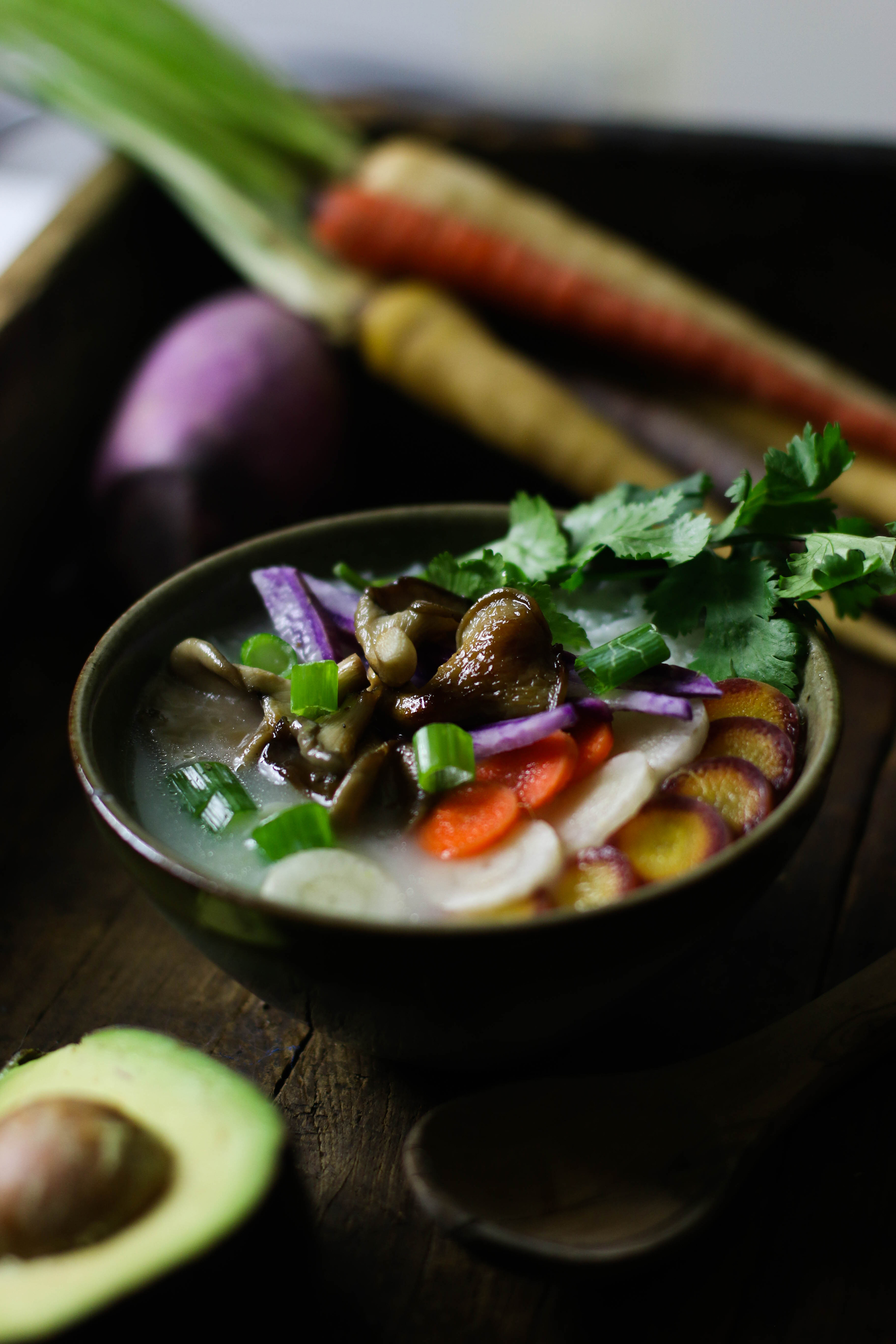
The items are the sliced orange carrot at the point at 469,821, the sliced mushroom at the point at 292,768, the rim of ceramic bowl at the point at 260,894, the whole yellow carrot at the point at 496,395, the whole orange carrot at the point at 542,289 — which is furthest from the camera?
the whole orange carrot at the point at 542,289

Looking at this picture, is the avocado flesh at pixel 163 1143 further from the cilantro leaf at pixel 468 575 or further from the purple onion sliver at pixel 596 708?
the cilantro leaf at pixel 468 575

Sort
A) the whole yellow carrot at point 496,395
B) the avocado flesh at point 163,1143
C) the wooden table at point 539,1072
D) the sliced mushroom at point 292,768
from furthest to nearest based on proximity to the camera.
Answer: the whole yellow carrot at point 496,395, the sliced mushroom at point 292,768, the wooden table at point 539,1072, the avocado flesh at point 163,1143

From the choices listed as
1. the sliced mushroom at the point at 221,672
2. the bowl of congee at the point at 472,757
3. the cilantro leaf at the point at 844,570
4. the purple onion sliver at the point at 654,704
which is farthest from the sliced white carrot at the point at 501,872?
the cilantro leaf at the point at 844,570

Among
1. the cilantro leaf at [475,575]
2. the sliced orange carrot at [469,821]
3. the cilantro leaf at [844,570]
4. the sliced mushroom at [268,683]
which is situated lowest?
the cilantro leaf at [844,570]

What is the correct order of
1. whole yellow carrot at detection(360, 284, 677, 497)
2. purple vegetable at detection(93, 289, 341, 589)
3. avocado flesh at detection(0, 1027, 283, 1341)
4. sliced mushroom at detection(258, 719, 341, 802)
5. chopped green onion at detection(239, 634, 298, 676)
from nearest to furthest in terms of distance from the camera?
avocado flesh at detection(0, 1027, 283, 1341) → sliced mushroom at detection(258, 719, 341, 802) → chopped green onion at detection(239, 634, 298, 676) → purple vegetable at detection(93, 289, 341, 589) → whole yellow carrot at detection(360, 284, 677, 497)

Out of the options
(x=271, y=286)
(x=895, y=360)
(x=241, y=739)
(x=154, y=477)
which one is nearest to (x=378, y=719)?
(x=241, y=739)

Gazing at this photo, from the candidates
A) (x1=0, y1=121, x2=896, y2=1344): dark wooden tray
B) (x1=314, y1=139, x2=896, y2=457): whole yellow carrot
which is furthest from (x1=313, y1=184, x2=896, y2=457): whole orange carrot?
(x1=0, y1=121, x2=896, y2=1344): dark wooden tray

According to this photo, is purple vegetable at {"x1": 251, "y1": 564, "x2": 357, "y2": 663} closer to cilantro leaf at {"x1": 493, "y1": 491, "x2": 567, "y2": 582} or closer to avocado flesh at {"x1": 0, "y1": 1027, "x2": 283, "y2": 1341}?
cilantro leaf at {"x1": 493, "y1": 491, "x2": 567, "y2": 582}
